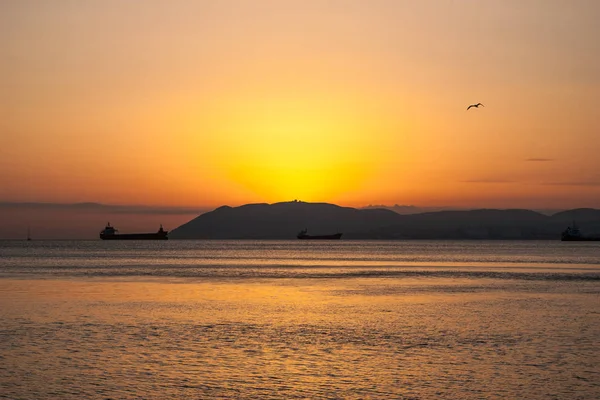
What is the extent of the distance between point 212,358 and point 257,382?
17.5 feet

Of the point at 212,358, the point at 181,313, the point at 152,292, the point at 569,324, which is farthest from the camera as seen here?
the point at 152,292

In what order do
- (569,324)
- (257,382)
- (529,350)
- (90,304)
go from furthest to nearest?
1. (90,304)
2. (569,324)
3. (529,350)
4. (257,382)

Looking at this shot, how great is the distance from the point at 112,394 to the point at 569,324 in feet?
101

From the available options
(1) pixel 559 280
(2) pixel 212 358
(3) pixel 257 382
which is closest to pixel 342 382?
(3) pixel 257 382

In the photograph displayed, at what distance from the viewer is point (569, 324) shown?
149 ft

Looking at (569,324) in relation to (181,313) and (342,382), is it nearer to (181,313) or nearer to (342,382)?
(342,382)

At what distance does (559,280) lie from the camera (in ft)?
309

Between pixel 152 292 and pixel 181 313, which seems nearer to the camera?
pixel 181 313

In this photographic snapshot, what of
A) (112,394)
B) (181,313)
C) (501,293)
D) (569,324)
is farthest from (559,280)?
(112,394)

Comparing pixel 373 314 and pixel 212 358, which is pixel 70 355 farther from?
pixel 373 314

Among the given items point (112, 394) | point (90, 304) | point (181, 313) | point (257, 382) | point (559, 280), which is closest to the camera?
point (112, 394)

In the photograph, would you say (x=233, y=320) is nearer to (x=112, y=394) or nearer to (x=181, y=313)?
(x=181, y=313)

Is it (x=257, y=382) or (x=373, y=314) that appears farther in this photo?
(x=373, y=314)

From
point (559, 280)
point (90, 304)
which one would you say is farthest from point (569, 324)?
point (559, 280)
